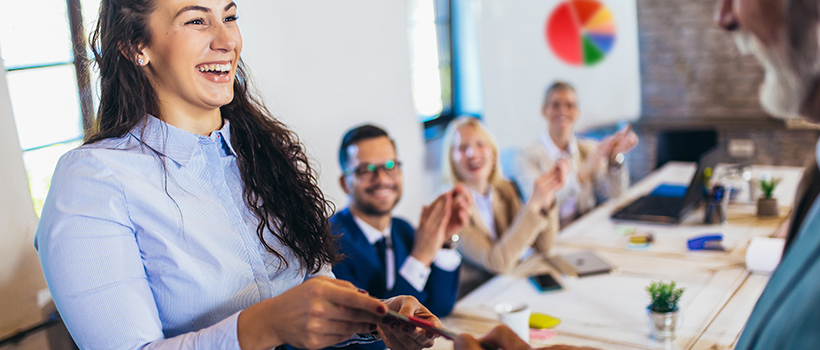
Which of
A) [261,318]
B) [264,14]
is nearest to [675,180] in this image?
[264,14]

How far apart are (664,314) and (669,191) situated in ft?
5.90

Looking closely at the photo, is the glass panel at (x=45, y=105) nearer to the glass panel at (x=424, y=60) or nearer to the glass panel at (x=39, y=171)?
the glass panel at (x=39, y=171)

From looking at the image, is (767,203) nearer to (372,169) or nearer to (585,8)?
(372,169)

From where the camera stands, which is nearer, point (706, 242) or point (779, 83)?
point (779, 83)

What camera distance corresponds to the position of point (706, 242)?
2355mm

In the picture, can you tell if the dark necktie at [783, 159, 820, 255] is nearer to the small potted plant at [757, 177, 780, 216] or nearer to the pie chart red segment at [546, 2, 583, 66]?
the small potted plant at [757, 177, 780, 216]

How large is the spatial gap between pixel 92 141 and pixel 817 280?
1073 mm

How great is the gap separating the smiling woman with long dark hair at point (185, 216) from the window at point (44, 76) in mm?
530

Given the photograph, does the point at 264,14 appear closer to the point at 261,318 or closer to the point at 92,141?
the point at 92,141

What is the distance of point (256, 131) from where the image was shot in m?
1.29

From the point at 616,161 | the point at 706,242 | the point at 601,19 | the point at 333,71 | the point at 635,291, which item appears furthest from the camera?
the point at 601,19

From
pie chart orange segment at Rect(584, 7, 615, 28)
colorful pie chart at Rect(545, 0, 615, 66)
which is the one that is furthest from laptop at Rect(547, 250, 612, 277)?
pie chart orange segment at Rect(584, 7, 615, 28)

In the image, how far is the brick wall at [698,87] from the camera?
4.94 metres

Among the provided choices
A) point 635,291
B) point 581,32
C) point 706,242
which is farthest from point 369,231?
point 581,32
